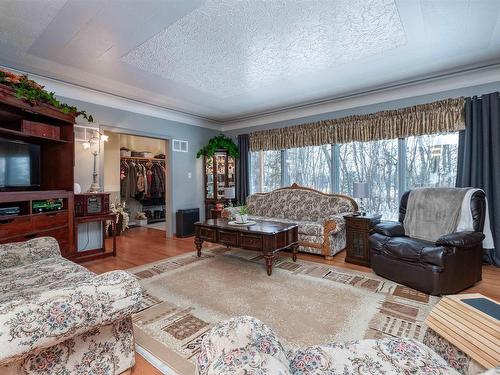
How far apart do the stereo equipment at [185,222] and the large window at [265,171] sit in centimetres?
149

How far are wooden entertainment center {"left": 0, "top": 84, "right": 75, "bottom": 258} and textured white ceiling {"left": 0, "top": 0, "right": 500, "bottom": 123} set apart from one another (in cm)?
64

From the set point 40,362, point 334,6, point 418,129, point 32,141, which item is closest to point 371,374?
point 40,362

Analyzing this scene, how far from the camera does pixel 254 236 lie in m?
3.37

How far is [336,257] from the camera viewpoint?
405cm

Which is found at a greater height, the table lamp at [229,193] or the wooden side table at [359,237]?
the table lamp at [229,193]

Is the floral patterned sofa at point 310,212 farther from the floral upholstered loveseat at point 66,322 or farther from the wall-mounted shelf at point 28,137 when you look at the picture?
the wall-mounted shelf at point 28,137

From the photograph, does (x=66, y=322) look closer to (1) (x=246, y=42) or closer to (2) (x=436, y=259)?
(1) (x=246, y=42)

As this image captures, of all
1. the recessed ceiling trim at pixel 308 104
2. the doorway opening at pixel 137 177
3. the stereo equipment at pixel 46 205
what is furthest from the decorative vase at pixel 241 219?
the doorway opening at pixel 137 177

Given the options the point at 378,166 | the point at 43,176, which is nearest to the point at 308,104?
the point at 378,166

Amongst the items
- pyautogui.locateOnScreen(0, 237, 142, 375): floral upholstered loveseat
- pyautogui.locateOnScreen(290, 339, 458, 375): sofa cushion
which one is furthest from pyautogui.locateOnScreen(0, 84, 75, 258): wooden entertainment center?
pyautogui.locateOnScreen(290, 339, 458, 375): sofa cushion

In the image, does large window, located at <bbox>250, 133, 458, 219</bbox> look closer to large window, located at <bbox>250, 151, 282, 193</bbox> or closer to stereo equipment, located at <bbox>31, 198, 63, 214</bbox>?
large window, located at <bbox>250, 151, 282, 193</bbox>

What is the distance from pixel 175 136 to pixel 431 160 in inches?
186

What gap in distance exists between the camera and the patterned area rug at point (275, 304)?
1.98m

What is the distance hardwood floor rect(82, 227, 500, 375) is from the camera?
2701 millimetres
